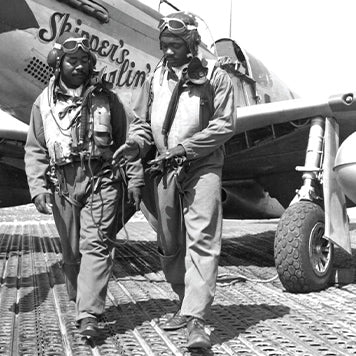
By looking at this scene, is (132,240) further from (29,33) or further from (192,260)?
(192,260)

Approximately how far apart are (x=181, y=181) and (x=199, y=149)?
21 centimetres

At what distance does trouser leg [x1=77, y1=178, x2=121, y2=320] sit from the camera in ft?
9.63

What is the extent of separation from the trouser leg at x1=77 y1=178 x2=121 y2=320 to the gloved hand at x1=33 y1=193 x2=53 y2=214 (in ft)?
0.62

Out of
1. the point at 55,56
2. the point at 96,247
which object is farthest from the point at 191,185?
the point at 55,56

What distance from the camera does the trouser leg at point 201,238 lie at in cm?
276

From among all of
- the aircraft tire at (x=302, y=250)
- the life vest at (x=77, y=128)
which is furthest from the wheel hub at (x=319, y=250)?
the life vest at (x=77, y=128)

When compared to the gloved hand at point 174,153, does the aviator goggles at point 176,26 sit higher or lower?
higher

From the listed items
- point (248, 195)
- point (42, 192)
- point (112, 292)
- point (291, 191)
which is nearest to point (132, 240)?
point (248, 195)

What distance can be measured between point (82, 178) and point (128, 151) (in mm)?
326

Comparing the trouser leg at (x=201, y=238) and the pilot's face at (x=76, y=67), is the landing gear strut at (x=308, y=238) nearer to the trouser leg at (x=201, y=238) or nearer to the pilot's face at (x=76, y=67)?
the trouser leg at (x=201, y=238)

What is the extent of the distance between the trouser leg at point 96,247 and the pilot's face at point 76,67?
60 cm

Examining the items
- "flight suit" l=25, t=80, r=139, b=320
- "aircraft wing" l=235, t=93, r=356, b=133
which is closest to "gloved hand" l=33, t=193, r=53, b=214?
"flight suit" l=25, t=80, r=139, b=320

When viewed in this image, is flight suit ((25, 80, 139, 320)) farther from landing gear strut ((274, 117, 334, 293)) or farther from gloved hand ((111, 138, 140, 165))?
landing gear strut ((274, 117, 334, 293))

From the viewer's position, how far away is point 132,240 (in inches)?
320
